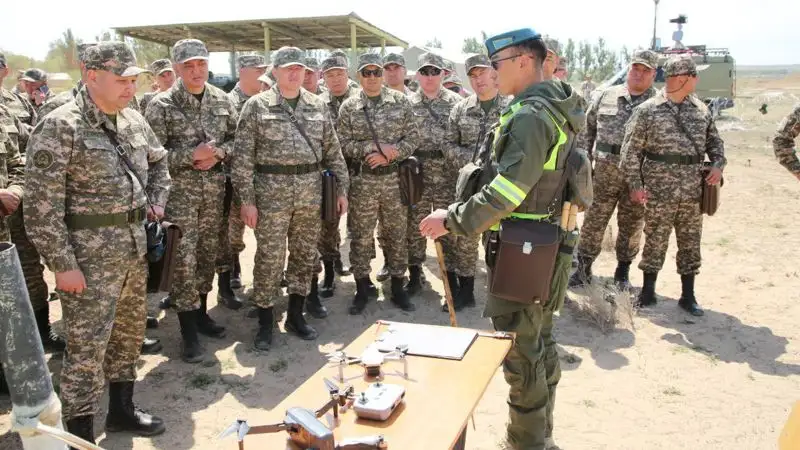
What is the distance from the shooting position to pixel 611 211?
6.12 m

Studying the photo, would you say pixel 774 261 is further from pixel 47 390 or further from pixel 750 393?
pixel 47 390

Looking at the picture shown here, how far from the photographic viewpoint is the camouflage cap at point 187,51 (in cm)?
450

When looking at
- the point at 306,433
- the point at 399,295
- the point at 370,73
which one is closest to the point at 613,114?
Result: the point at 370,73

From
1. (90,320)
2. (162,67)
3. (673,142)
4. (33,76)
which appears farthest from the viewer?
(33,76)

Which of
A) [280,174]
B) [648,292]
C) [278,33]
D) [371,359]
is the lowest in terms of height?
[648,292]

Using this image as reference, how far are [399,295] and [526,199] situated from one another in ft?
9.94

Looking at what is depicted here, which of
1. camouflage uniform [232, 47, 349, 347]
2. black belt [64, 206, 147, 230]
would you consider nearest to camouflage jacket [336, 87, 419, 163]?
camouflage uniform [232, 47, 349, 347]

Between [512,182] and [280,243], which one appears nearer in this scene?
[512,182]

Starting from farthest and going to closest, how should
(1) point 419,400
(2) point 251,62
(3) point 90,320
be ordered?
(2) point 251,62
(3) point 90,320
(1) point 419,400

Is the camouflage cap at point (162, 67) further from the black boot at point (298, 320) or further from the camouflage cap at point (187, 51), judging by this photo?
the black boot at point (298, 320)

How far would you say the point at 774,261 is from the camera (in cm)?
692

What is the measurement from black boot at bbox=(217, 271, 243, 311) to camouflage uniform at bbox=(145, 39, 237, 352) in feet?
3.00

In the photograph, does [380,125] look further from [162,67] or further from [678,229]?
[678,229]

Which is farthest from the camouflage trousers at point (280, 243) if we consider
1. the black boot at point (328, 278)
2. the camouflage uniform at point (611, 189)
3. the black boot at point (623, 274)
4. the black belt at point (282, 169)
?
the black boot at point (623, 274)
